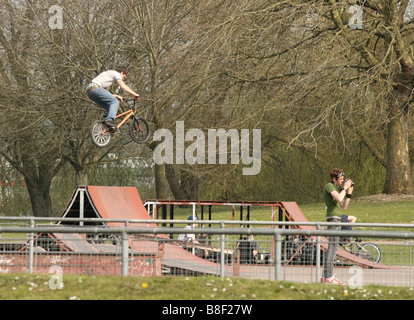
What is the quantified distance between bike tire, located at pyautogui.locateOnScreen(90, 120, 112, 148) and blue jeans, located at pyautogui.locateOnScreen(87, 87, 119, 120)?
638 millimetres

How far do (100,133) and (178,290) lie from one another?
10.2 meters

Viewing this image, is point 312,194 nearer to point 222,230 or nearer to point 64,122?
point 64,122

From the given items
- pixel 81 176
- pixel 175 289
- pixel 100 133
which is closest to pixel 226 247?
pixel 175 289

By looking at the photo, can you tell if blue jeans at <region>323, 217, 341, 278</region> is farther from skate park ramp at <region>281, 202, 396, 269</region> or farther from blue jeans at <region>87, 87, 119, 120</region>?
blue jeans at <region>87, 87, 119, 120</region>

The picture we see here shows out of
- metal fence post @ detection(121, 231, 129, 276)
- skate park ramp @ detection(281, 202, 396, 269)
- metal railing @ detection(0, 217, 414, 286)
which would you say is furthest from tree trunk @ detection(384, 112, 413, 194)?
metal fence post @ detection(121, 231, 129, 276)

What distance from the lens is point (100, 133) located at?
18250mm

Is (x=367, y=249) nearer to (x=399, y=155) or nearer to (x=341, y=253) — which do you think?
(x=341, y=253)

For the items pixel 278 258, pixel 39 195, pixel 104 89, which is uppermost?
pixel 104 89

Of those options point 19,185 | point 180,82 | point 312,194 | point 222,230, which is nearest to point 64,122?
point 180,82

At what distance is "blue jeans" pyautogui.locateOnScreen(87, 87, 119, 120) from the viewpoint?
16.8m

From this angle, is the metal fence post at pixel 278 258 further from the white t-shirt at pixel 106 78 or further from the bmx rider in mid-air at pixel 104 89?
the white t-shirt at pixel 106 78

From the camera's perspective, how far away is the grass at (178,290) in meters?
8.30

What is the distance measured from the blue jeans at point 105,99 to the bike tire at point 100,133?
0.64 meters

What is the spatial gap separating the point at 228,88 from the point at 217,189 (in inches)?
339
